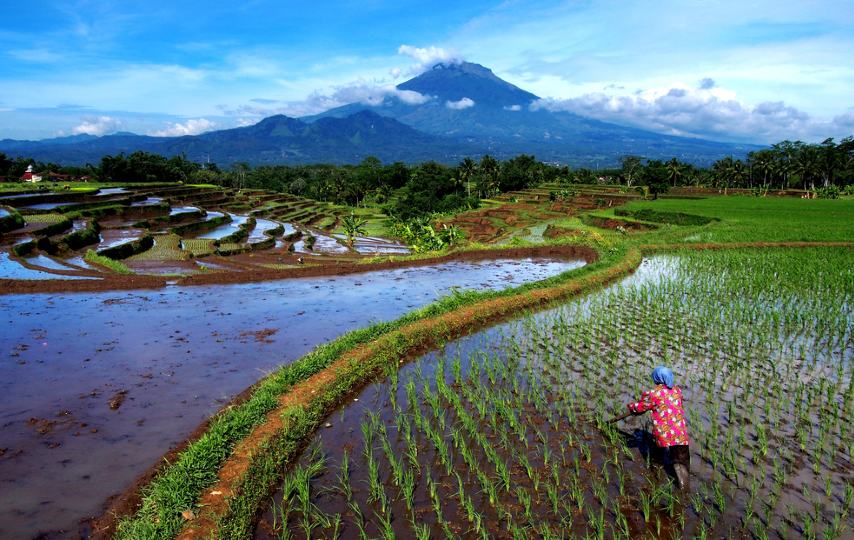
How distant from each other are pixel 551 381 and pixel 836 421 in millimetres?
3348

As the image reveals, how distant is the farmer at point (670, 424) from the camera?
4.82m

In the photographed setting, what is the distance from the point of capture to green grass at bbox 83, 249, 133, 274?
16375mm

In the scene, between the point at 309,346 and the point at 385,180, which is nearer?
the point at 309,346

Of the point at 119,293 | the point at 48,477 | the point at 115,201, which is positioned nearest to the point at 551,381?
the point at 48,477

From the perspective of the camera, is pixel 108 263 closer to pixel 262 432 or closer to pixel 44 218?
pixel 44 218

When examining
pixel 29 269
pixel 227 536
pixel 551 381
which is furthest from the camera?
pixel 29 269

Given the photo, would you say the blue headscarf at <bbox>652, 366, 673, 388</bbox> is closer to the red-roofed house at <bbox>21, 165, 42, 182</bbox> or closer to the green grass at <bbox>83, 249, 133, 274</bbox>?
the green grass at <bbox>83, 249, 133, 274</bbox>

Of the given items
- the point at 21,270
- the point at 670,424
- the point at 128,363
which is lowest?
the point at 128,363

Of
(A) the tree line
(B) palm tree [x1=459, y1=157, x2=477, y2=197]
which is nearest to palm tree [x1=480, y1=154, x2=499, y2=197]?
(A) the tree line

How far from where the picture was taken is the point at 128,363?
26.7 ft

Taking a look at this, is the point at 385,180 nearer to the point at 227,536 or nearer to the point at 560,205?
the point at 560,205

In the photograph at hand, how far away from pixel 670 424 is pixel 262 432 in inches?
168

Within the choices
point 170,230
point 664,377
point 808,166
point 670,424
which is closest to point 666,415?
point 670,424

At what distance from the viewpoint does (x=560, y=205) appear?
142 ft
